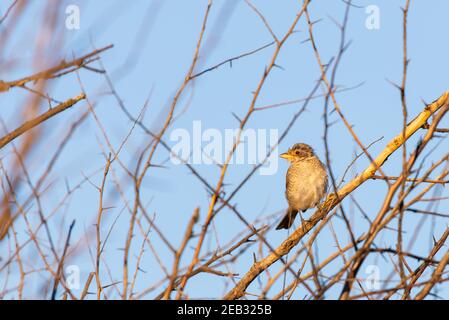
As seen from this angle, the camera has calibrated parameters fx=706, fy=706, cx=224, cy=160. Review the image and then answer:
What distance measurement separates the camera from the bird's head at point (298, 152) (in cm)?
911

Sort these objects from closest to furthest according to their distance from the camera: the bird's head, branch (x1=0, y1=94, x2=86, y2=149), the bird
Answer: branch (x1=0, y1=94, x2=86, y2=149)
the bird
the bird's head

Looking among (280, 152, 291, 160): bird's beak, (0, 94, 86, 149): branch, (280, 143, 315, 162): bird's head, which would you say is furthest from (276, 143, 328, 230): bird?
(0, 94, 86, 149): branch

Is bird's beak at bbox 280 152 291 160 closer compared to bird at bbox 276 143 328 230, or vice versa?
bird at bbox 276 143 328 230

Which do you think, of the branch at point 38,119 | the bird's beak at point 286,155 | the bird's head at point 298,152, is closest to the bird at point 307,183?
the bird's head at point 298,152

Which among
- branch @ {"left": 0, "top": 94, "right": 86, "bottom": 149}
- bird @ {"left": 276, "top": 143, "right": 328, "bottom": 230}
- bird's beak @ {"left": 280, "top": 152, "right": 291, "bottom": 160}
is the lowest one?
branch @ {"left": 0, "top": 94, "right": 86, "bottom": 149}

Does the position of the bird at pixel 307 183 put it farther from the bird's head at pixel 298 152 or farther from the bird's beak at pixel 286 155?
the bird's beak at pixel 286 155

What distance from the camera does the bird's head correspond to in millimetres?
9109

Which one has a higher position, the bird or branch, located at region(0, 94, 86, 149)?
the bird

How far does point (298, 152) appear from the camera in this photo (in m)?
9.20

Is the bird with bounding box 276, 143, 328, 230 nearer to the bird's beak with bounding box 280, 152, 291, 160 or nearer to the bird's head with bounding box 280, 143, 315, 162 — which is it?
the bird's head with bounding box 280, 143, 315, 162

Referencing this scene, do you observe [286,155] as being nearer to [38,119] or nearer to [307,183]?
[307,183]
